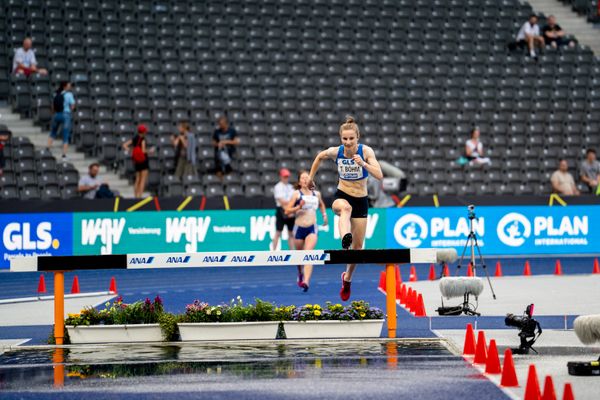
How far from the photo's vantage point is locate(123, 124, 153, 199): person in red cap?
2881cm

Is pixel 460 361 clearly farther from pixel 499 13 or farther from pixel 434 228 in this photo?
pixel 499 13

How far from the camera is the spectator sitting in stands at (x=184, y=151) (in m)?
29.5

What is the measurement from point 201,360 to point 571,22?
101 feet

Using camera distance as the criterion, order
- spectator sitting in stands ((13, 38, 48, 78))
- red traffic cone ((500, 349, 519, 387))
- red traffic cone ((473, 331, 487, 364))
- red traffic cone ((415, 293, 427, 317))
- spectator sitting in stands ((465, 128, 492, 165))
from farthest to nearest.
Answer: spectator sitting in stands ((465, 128, 492, 165)) → spectator sitting in stands ((13, 38, 48, 78)) → red traffic cone ((415, 293, 427, 317)) → red traffic cone ((473, 331, 487, 364)) → red traffic cone ((500, 349, 519, 387))

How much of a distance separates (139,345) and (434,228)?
17.1 meters

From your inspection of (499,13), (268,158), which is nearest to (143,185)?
(268,158)

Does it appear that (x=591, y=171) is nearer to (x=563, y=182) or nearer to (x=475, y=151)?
(x=563, y=182)

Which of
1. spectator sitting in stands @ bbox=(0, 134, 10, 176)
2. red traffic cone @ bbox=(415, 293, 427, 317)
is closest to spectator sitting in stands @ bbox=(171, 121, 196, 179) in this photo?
spectator sitting in stands @ bbox=(0, 134, 10, 176)

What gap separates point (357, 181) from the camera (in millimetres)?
14797

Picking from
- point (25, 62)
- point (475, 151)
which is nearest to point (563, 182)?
point (475, 151)

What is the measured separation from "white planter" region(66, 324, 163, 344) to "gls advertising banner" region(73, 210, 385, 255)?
1430 cm

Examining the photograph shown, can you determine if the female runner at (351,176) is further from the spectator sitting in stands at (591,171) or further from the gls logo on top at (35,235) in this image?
the spectator sitting in stands at (591,171)

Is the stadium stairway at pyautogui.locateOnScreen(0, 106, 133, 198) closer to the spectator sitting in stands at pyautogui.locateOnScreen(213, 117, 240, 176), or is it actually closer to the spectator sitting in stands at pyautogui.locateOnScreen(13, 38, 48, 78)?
the spectator sitting in stands at pyautogui.locateOnScreen(13, 38, 48, 78)

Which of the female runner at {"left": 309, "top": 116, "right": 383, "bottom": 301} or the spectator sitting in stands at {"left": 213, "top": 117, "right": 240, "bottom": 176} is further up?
the spectator sitting in stands at {"left": 213, "top": 117, "right": 240, "bottom": 176}
